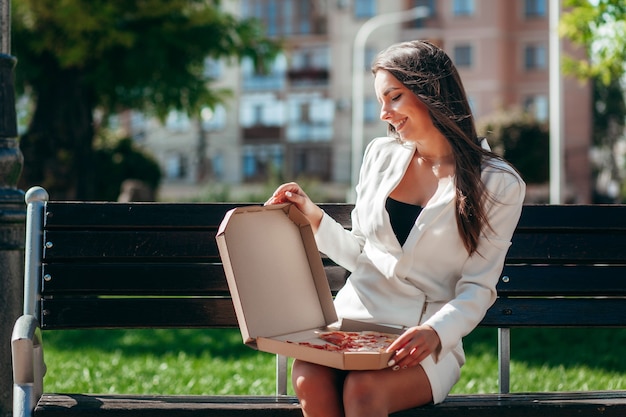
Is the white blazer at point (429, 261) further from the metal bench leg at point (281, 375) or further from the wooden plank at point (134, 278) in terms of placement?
the wooden plank at point (134, 278)

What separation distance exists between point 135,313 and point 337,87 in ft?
158

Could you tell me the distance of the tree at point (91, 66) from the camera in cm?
1597

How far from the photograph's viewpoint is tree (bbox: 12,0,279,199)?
1597cm

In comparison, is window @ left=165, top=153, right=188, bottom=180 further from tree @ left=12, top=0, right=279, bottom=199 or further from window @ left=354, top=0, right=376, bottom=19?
tree @ left=12, top=0, right=279, bottom=199

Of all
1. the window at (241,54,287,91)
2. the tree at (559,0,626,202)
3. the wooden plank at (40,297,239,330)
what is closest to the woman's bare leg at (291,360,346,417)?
the wooden plank at (40,297,239,330)

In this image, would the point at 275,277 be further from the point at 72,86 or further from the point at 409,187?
the point at 72,86

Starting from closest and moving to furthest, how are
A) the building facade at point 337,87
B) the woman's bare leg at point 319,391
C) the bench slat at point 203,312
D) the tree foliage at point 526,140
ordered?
1. the woman's bare leg at point 319,391
2. the bench slat at point 203,312
3. the tree foliage at point 526,140
4. the building facade at point 337,87

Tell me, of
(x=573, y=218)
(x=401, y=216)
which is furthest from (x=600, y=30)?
(x=401, y=216)

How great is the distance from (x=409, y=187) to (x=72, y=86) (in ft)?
46.7

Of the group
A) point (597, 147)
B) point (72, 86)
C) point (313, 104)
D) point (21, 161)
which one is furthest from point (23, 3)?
point (597, 147)

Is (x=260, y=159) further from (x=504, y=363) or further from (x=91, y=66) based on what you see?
(x=504, y=363)

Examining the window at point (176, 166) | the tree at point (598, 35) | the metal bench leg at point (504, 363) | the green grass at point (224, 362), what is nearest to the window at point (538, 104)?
the window at point (176, 166)

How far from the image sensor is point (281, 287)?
10.7ft

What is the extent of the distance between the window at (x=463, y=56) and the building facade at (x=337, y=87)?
1.9 inches
